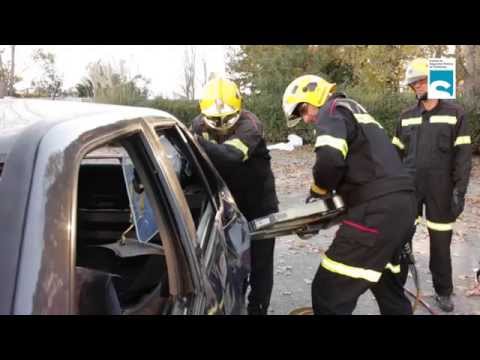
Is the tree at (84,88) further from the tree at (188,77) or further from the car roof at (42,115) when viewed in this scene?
the car roof at (42,115)

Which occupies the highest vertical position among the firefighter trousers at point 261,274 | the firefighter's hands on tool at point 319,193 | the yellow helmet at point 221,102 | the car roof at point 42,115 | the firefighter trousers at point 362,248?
the yellow helmet at point 221,102

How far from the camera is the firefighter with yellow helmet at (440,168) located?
3.79m

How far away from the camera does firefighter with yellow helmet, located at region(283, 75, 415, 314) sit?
264 centimetres

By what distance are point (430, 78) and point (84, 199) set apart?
2.95 meters

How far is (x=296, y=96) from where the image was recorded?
9.58 feet

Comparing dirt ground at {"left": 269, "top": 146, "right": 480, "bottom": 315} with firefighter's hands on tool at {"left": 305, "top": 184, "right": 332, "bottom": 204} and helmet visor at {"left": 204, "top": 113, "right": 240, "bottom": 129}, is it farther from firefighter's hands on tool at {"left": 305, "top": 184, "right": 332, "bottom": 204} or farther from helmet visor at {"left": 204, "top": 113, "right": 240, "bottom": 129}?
helmet visor at {"left": 204, "top": 113, "right": 240, "bottom": 129}

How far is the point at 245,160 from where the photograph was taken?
3.39 m

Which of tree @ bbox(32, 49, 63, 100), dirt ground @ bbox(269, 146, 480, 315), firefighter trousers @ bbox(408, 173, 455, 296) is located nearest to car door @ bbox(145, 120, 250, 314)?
dirt ground @ bbox(269, 146, 480, 315)

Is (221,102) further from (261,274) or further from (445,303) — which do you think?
(445,303)

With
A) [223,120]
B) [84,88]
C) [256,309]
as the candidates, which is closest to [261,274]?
[256,309]

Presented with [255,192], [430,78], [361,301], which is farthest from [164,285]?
[430,78]

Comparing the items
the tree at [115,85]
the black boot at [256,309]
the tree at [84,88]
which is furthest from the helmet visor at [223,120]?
the tree at [84,88]
